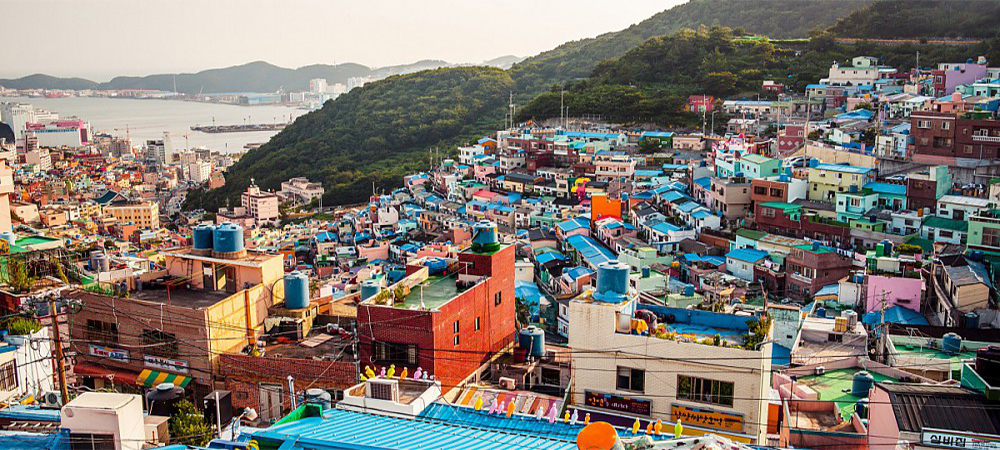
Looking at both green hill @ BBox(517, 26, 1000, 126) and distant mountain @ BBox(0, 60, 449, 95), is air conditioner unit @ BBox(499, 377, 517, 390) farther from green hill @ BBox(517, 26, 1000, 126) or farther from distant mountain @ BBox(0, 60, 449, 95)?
distant mountain @ BBox(0, 60, 449, 95)

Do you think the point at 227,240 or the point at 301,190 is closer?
the point at 227,240

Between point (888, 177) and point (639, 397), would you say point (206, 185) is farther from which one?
point (639, 397)

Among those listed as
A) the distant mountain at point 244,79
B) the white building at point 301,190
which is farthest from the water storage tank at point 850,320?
the distant mountain at point 244,79

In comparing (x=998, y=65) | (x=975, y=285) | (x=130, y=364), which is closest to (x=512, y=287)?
(x=130, y=364)

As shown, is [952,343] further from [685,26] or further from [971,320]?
[685,26]

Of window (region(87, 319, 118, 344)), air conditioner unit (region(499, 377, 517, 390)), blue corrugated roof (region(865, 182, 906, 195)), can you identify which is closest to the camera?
air conditioner unit (region(499, 377, 517, 390))

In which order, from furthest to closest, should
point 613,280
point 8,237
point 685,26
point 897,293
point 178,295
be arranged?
1. point 685,26
2. point 897,293
3. point 8,237
4. point 178,295
5. point 613,280

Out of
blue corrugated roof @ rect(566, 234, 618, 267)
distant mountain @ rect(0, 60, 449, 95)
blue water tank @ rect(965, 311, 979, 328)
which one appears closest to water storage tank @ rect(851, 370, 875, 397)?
blue water tank @ rect(965, 311, 979, 328)

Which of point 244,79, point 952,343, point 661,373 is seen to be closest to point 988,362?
point 661,373
